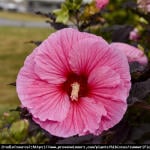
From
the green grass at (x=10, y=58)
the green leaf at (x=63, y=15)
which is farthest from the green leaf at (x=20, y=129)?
the green grass at (x=10, y=58)

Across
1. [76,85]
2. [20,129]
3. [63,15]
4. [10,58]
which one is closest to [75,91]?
[76,85]

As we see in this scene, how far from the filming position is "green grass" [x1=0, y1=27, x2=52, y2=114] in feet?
24.1

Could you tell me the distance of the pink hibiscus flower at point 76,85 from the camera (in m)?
1.11

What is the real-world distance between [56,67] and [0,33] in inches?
A: 629

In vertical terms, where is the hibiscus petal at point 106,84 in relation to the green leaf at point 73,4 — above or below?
above

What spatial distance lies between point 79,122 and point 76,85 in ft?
0.31

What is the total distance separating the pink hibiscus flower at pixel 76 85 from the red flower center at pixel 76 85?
0.01 m

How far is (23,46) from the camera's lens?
13.9 meters

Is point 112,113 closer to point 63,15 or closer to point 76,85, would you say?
point 76,85

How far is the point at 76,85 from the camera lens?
117 centimetres

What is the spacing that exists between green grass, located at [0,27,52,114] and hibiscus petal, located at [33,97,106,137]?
3.24 m

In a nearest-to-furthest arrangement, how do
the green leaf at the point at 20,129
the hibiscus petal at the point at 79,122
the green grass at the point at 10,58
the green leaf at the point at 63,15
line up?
the hibiscus petal at the point at 79,122, the green leaf at the point at 20,129, the green leaf at the point at 63,15, the green grass at the point at 10,58

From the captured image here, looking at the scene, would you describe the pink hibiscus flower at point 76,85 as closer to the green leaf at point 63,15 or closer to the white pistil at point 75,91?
the white pistil at point 75,91

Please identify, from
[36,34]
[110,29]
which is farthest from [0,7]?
[110,29]
